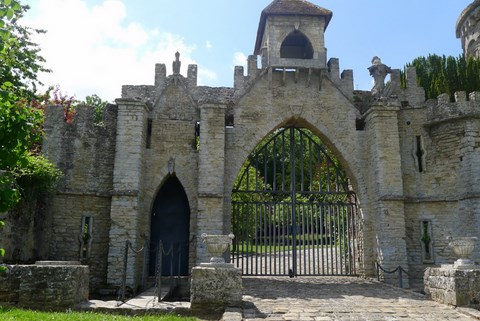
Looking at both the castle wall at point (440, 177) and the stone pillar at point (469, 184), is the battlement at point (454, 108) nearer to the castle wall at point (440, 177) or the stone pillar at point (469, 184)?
the castle wall at point (440, 177)

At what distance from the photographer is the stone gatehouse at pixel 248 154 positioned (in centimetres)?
1252

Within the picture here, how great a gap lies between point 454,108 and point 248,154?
6489 millimetres

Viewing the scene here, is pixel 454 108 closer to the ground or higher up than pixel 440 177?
higher up

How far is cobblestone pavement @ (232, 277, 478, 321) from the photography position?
7.36 metres

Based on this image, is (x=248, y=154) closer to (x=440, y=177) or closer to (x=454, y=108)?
(x=440, y=177)

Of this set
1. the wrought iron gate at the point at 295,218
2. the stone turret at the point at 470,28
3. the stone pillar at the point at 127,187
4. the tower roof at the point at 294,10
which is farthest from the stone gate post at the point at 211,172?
the stone turret at the point at 470,28

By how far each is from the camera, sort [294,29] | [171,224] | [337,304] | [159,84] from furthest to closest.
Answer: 1. [294,29]
2. [159,84]
3. [171,224]
4. [337,304]

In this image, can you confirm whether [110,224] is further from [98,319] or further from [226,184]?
[98,319]

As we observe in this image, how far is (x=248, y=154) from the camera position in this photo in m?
13.6

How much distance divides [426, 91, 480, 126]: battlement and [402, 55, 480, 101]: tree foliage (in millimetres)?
2312

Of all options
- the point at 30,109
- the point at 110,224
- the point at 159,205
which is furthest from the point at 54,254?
the point at 30,109

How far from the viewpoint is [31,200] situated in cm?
1144

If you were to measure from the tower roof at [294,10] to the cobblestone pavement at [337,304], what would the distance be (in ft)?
29.0

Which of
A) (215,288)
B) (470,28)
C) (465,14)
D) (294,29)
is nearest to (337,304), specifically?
(215,288)
